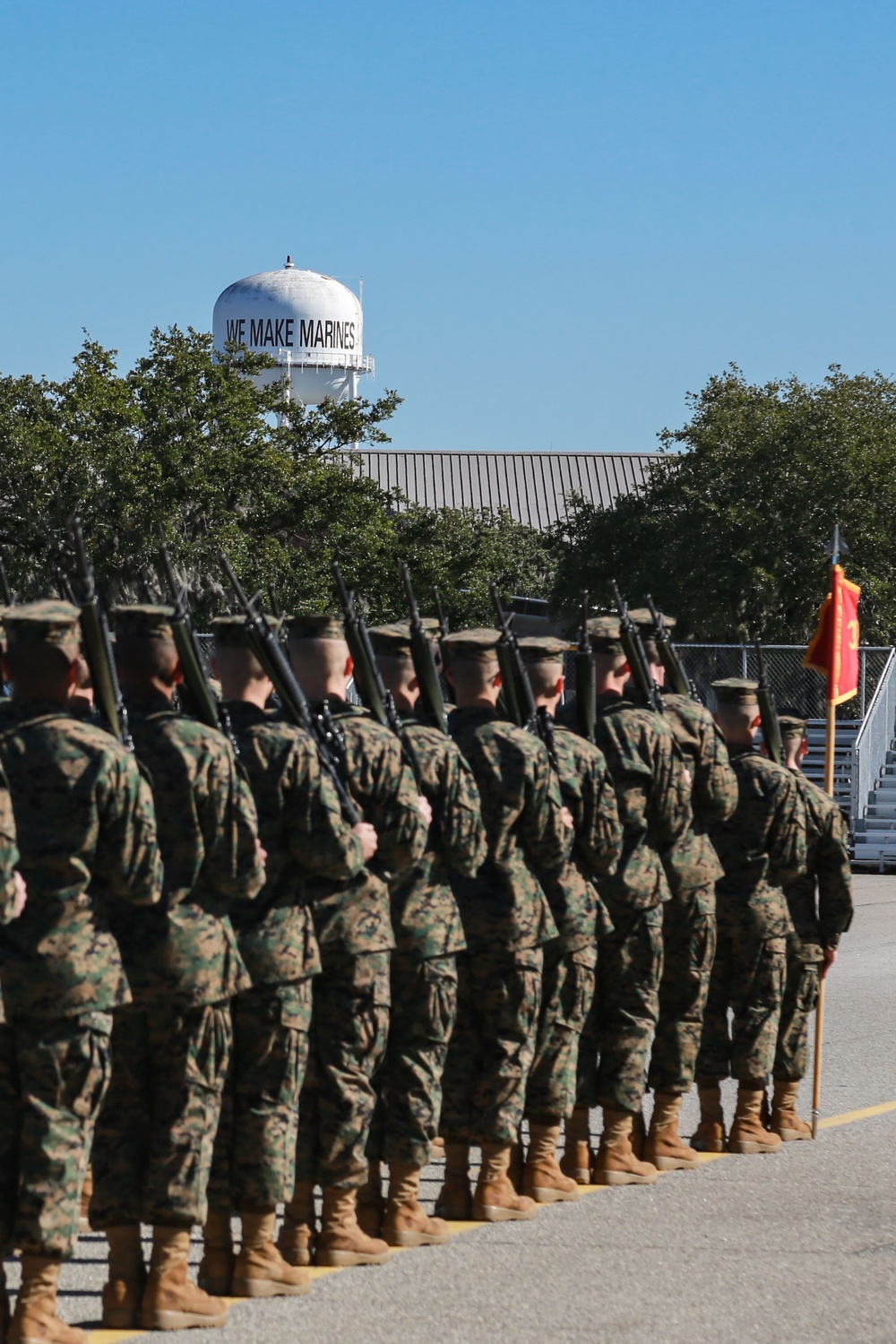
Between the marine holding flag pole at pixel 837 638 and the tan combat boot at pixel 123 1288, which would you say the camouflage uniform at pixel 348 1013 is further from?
the marine holding flag pole at pixel 837 638

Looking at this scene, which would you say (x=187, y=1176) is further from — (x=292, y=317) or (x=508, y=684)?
(x=292, y=317)

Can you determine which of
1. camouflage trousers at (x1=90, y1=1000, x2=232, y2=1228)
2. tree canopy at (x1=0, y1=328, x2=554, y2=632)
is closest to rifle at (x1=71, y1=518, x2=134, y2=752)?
camouflage trousers at (x1=90, y1=1000, x2=232, y2=1228)

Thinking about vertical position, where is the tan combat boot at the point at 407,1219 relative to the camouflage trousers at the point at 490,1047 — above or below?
below

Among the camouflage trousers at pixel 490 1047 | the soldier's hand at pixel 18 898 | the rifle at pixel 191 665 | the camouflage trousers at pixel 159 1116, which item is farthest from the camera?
the camouflage trousers at pixel 490 1047

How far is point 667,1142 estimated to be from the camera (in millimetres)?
8203

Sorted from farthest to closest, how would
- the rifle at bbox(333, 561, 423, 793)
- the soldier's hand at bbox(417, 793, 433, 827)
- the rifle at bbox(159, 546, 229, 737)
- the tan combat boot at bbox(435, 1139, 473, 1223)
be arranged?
the tan combat boot at bbox(435, 1139, 473, 1223)
the rifle at bbox(333, 561, 423, 793)
the soldier's hand at bbox(417, 793, 433, 827)
the rifle at bbox(159, 546, 229, 737)

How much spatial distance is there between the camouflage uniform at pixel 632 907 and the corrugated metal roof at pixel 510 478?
51220 mm

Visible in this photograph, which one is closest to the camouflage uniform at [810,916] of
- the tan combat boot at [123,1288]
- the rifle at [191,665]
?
the rifle at [191,665]

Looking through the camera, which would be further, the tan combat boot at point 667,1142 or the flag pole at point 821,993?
the flag pole at point 821,993

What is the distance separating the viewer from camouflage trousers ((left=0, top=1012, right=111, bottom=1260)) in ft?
17.2

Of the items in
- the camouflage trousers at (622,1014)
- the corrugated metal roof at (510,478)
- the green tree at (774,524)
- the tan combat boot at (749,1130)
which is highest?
the corrugated metal roof at (510,478)

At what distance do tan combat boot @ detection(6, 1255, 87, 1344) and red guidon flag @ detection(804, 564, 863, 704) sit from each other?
5659 mm

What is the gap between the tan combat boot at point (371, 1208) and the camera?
22.3 feet

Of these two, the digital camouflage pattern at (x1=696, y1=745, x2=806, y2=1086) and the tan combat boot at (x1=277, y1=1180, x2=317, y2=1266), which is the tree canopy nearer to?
the digital camouflage pattern at (x1=696, y1=745, x2=806, y2=1086)
